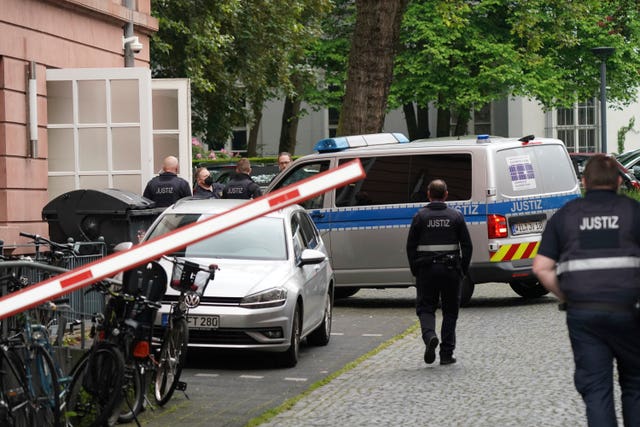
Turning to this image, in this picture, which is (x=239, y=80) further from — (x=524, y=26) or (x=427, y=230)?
(x=427, y=230)

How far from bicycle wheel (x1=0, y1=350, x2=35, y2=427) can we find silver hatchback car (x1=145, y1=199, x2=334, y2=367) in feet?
12.4

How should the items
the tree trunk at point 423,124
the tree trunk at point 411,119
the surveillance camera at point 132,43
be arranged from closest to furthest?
the surveillance camera at point 132,43 → the tree trunk at point 411,119 → the tree trunk at point 423,124

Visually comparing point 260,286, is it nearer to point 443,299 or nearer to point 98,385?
point 443,299

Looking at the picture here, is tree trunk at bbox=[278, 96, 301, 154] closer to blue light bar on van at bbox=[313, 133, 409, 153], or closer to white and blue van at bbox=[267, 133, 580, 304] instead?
blue light bar on van at bbox=[313, 133, 409, 153]

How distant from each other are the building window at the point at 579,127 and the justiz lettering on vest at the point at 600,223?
174 feet

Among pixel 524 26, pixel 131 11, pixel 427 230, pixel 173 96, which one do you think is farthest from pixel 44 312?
pixel 524 26

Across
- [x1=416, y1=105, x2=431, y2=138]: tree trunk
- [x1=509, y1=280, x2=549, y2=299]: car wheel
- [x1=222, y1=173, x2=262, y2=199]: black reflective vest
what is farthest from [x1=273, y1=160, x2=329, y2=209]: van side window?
[x1=416, y1=105, x2=431, y2=138]: tree trunk

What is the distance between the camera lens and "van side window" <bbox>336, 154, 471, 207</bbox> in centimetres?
1709

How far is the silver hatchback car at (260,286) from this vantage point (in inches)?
459

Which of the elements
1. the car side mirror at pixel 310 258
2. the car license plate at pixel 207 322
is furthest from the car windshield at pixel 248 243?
the car license plate at pixel 207 322

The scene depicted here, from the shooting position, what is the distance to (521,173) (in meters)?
17.1

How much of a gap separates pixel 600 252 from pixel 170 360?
387 centimetres

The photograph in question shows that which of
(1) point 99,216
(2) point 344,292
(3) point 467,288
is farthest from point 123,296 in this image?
(2) point 344,292

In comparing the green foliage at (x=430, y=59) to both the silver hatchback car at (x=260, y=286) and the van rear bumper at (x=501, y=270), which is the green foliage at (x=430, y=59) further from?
the silver hatchback car at (x=260, y=286)
